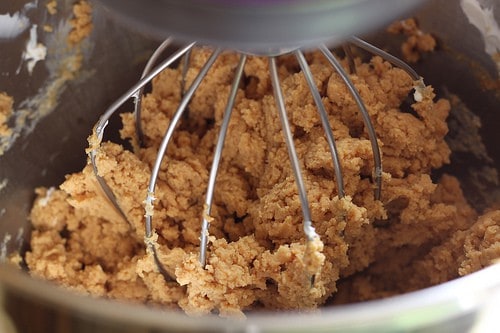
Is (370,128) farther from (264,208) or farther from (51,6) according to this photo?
(51,6)

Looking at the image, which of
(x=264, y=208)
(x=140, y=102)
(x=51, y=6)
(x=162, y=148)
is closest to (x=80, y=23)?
(x=51, y=6)

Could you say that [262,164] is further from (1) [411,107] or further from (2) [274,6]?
(2) [274,6]

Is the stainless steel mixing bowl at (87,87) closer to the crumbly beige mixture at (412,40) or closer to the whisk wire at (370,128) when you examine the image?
the crumbly beige mixture at (412,40)

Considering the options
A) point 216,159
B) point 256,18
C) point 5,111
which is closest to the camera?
point 256,18

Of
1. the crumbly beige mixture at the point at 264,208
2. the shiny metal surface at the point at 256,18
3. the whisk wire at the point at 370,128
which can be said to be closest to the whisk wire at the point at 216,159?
the crumbly beige mixture at the point at 264,208

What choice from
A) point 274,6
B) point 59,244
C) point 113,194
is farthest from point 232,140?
point 274,6

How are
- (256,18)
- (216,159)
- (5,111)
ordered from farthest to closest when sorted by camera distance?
1. (5,111)
2. (216,159)
3. (256,18)

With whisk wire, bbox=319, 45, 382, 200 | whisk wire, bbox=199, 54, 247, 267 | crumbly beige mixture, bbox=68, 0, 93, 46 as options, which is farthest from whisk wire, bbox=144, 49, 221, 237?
crumbly beige mixture, bbox=68, 0, 93, 46
